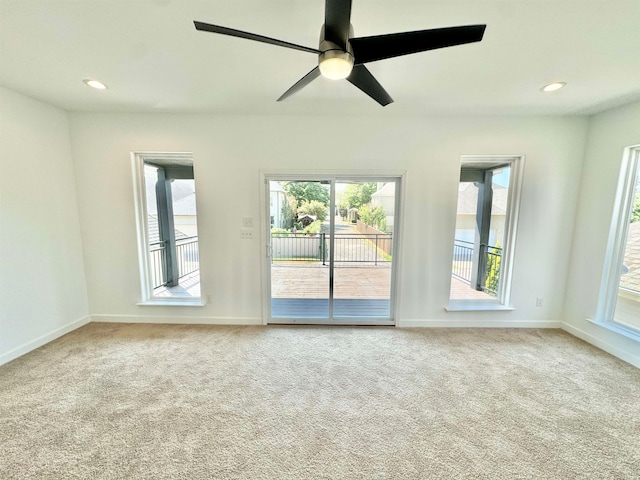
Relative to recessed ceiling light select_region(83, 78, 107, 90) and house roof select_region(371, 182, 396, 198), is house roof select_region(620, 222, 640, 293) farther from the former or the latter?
recessed ceiling light select_region(83, 78, 107, 90)

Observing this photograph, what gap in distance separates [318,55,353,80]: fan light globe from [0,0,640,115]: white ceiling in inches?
14.9

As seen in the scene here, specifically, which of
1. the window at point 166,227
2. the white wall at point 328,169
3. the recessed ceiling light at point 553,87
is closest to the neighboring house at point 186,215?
the window at point 166,227

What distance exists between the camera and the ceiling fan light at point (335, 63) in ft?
3.95

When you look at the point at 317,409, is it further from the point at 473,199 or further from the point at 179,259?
the point at 473,199

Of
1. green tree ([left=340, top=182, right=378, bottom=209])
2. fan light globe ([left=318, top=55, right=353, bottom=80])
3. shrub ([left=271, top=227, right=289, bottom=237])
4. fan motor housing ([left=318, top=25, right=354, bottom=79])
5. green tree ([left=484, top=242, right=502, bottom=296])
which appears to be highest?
fan motor housing ([left=318, top=25, right=354, bottom=79])

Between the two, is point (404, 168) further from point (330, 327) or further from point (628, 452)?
point (628, 452)

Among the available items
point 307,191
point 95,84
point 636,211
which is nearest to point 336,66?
point 307,191

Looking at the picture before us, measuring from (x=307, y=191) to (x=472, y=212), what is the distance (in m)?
2.23

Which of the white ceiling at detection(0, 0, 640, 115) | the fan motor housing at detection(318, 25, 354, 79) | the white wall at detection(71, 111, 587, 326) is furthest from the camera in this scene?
the white wall at detection(71, 111, 587, 326)

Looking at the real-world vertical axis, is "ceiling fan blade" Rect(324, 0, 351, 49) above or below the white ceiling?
below

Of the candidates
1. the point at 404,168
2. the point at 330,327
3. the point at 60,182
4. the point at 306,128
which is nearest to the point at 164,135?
the point at 60,182

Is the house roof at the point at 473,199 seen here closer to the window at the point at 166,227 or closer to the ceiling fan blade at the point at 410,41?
the ceiling fan blade at the point at 410,41

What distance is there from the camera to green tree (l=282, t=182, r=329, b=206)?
10.3 feet

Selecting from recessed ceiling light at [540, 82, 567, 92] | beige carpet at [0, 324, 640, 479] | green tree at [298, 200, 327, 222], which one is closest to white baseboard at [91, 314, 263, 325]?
beige carpet at [0, 324, 640, 479]
